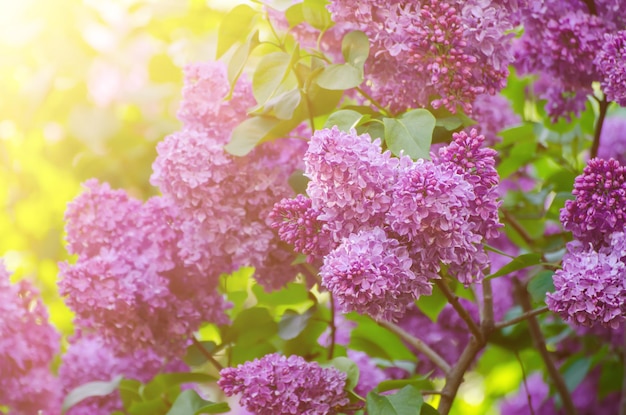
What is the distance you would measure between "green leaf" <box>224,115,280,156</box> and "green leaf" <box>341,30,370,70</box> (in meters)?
0.17

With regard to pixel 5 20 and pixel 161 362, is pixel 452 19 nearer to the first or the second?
pixel 161 362

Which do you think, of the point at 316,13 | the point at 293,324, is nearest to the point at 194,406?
the point at 293,324

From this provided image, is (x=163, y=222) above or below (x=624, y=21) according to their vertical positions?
below

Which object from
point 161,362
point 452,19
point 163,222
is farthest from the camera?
point 161,362

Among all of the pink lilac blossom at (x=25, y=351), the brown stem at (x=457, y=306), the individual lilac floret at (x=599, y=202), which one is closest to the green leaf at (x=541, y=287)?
the brown stem at (x=457, y=306)

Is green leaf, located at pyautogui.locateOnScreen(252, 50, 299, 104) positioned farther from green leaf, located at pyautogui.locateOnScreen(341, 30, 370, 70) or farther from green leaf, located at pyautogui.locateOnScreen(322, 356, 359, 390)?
green leaf, located at pyautogui.locateOnScreen(322, 356, 359, 390)

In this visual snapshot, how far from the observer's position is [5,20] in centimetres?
236

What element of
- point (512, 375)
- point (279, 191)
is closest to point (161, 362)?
point (279, 191)

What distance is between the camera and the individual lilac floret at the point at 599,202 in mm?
1066

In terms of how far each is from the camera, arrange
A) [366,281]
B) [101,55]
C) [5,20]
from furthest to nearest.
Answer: [101,55], [5,20], [366,281]

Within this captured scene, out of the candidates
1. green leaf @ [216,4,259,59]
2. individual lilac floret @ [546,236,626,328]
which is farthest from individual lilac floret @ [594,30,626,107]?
green leaf @ [216,4,259,59]

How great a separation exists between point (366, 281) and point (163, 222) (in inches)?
23.5

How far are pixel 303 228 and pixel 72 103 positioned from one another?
1.47m

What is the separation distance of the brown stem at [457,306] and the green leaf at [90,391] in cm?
76
